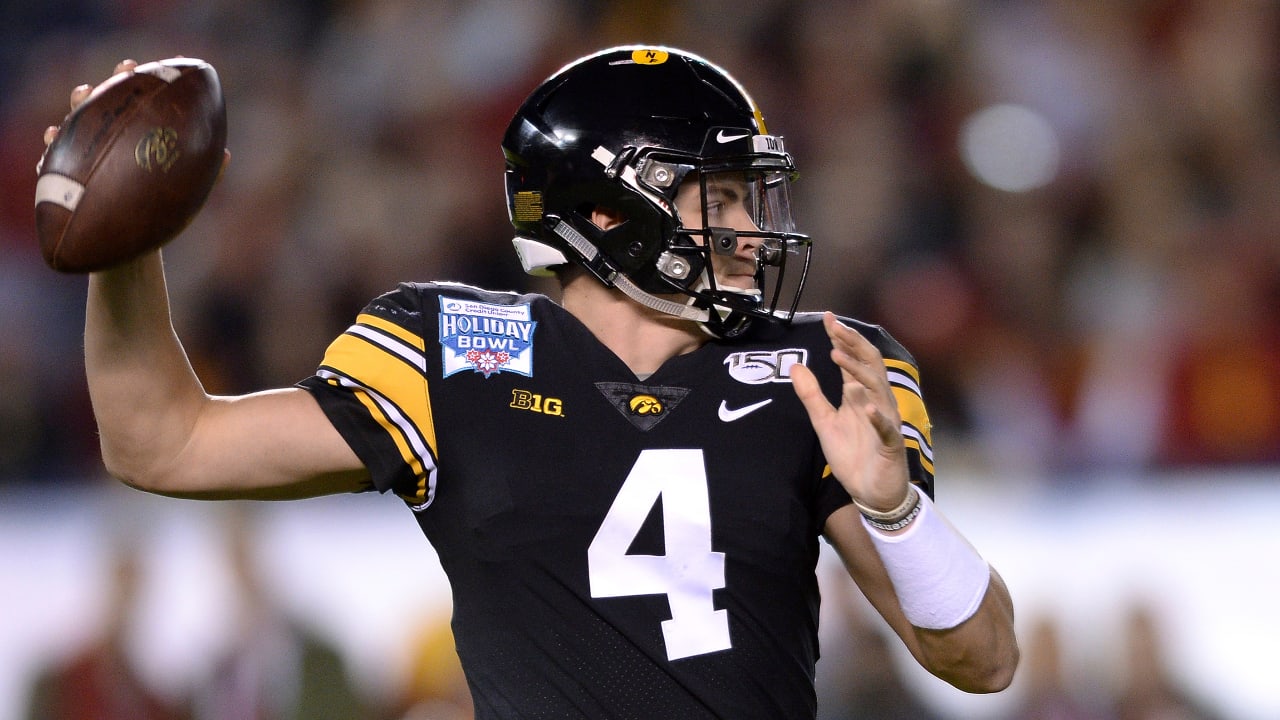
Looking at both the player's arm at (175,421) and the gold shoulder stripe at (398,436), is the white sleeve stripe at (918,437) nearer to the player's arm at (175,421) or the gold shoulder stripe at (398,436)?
the gold shoulder stripe at (398,436)

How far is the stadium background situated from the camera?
179 inches

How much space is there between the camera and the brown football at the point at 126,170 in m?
1.96

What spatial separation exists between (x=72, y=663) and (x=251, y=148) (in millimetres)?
2387

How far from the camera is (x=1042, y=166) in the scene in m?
5.93

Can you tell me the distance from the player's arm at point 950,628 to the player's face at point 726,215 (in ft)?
1.38

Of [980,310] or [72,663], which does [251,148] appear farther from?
[980,310]

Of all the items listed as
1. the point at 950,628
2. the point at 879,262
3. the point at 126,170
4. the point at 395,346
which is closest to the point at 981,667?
the point at 950,628

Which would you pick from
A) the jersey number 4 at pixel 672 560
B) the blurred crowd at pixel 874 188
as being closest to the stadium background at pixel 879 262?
the blurred crowd at pixel 874 188

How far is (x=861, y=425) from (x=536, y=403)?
49 cm

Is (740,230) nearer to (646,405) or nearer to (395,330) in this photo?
(646,405)

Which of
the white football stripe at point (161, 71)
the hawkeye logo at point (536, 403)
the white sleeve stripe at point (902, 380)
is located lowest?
the white sleeve stripe at point (902, 380)

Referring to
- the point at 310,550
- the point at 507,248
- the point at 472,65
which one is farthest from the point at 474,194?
the point at 310,550

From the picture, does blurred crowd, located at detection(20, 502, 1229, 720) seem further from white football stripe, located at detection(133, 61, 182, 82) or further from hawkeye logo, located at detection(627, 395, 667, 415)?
white football stripe, located at detection(133, 61, 182, 82)

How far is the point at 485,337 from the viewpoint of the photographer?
233cm
